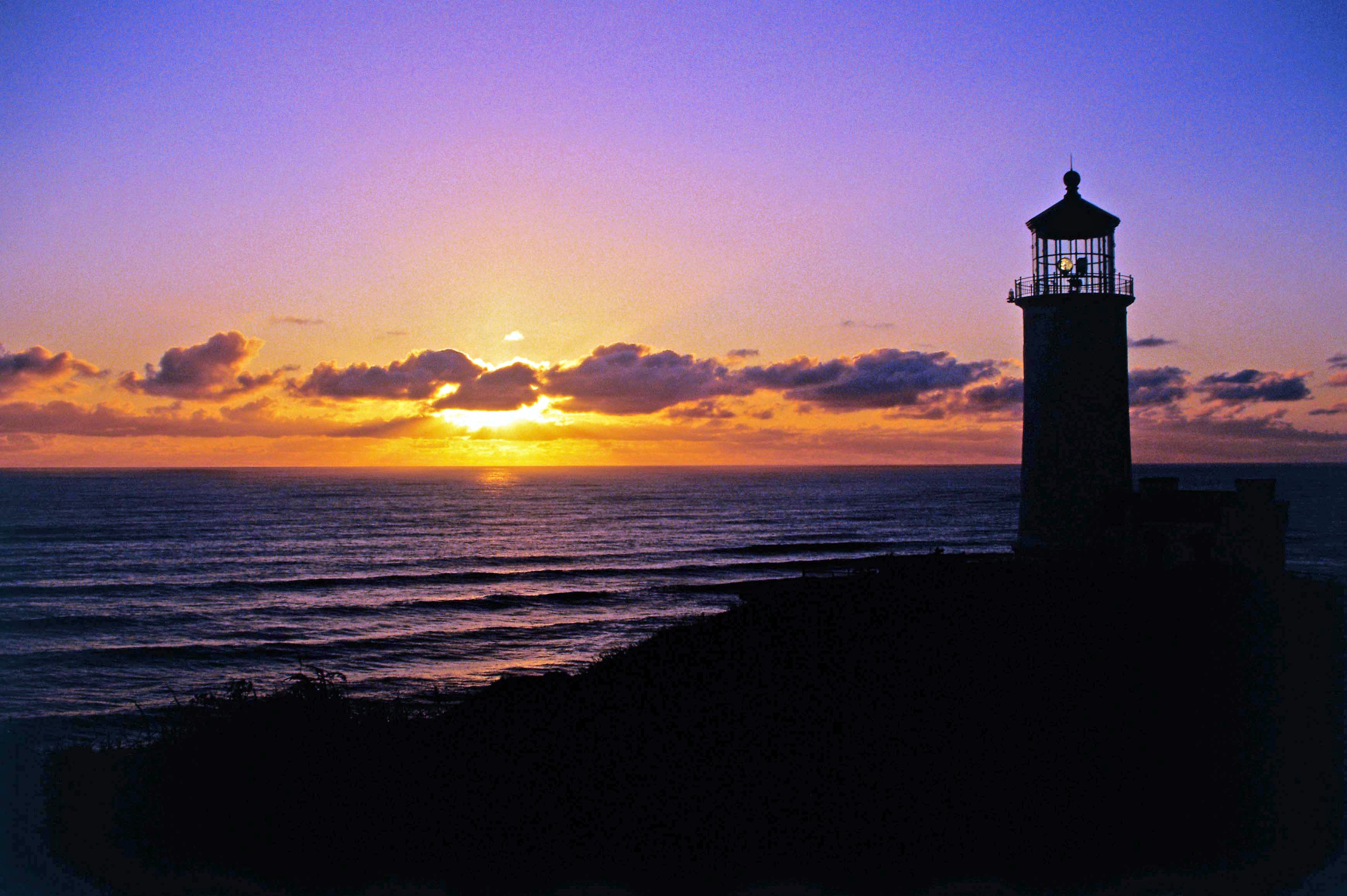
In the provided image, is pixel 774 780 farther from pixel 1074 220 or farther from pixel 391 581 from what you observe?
pixel 391 581

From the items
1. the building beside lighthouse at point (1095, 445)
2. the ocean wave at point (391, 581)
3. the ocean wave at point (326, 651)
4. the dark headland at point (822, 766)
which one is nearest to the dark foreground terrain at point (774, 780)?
the dark headland at point (822, 766)

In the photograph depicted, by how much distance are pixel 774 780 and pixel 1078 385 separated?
16.5 meters

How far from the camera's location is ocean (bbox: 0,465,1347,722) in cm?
2664

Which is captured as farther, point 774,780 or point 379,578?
point 379,578

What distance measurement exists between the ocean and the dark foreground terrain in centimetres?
789

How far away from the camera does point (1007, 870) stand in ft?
34.3

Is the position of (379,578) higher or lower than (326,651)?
higher

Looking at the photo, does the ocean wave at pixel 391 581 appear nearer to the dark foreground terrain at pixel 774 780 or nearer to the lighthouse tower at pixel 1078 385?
the lighthouse tower at pixel 1078 385

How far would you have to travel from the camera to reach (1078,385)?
24.1 m

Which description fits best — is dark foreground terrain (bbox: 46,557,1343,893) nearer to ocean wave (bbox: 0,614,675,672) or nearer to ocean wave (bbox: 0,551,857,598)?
ocean wave (bbox: 0,614,675,672)

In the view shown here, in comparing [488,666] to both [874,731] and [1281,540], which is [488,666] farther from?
[1281,540]

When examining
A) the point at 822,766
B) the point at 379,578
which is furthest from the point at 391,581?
the point at 822,766

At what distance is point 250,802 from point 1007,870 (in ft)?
28.7

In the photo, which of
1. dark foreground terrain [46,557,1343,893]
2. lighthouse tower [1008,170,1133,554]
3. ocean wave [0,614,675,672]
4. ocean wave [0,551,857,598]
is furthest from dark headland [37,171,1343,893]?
ocean wave [0,551,857,598]
